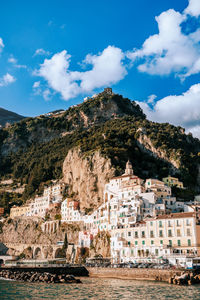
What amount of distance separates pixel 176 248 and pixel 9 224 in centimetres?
6591

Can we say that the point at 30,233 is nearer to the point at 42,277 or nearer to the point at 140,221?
the point at 140,221

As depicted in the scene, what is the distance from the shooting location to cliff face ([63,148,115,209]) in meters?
87.5

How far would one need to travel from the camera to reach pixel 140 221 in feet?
208

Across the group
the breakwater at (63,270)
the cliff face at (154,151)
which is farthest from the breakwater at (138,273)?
the cliff face at (154,151)

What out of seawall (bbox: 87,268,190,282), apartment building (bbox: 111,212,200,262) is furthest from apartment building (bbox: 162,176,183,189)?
seawall (bbox: 87,268,190,282)

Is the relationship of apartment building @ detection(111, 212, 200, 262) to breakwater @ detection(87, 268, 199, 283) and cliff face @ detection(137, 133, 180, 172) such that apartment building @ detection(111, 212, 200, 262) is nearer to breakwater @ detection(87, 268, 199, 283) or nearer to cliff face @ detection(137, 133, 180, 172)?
breakwater @ detection(87, 268, 199, 283)

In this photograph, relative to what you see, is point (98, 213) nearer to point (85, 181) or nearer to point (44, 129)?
point (85, 181)

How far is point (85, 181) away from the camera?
92375mm

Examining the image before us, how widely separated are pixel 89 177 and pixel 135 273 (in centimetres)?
4339

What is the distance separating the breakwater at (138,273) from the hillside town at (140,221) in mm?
3473

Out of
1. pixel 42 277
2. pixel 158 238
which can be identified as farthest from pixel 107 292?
pixel 158 238

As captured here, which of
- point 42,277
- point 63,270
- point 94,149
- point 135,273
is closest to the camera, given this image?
point 135,273

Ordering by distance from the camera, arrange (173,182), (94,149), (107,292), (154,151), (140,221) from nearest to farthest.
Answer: (107,292) < (140,221) < (173,182) < (94,149) < (154,151)

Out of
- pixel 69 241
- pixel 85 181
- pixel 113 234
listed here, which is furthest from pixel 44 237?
pixel 113 234
